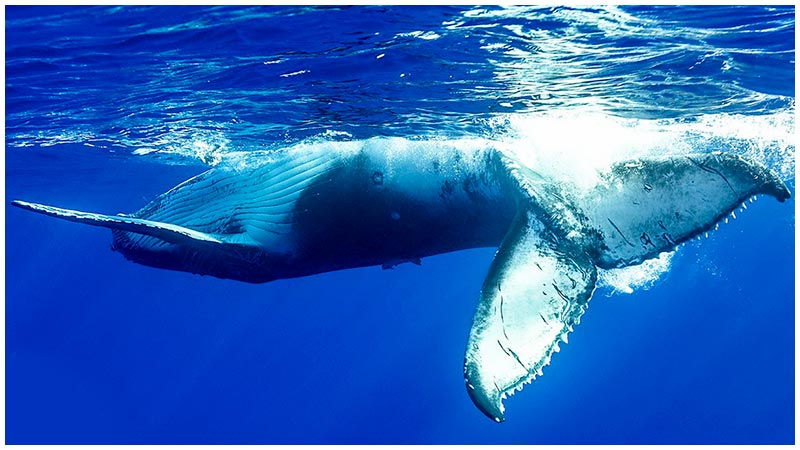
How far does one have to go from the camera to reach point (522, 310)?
4051mm

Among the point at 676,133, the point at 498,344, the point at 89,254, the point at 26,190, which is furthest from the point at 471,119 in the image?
the point at 89,254

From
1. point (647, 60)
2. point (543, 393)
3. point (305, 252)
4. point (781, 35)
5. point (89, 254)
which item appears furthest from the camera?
point (89, 254)

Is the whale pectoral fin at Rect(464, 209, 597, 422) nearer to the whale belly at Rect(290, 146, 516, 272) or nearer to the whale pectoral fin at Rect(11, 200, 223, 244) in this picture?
the whale belly at Rect(290, 146, 516, 272)

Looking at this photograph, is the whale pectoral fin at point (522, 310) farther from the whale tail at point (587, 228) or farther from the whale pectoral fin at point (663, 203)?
the whale pectoral fin at point (663, 203)

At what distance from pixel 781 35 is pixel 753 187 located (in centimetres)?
684

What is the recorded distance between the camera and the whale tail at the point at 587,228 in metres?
4.05

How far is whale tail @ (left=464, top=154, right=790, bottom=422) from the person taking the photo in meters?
4.05

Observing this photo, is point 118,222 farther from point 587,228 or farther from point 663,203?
point 663,203

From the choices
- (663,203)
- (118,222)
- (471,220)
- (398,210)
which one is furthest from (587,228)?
(118,222)

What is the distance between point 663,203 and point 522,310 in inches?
61.2

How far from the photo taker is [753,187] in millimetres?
4508

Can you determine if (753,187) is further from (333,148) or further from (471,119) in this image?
(471,119)

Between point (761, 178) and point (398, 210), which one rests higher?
point (761, 178)

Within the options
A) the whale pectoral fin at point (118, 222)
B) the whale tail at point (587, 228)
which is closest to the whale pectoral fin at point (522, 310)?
the whale tail at point (587, 228)
